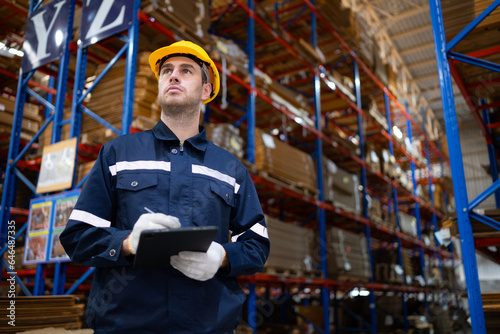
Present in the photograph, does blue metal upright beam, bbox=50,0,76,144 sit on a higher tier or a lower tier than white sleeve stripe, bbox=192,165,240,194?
higher

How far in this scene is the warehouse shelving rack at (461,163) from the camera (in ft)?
10.6

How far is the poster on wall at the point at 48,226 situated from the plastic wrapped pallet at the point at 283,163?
2847 millimetres

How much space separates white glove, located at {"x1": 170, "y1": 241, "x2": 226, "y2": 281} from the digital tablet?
0.10ft

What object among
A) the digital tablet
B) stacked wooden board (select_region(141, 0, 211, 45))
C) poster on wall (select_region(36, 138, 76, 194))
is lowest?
the digital tablet

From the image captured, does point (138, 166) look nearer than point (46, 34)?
Yes

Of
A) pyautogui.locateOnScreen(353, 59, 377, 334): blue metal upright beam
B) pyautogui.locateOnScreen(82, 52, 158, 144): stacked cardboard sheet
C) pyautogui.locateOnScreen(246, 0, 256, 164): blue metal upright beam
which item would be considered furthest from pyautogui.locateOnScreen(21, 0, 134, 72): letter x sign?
pyautogui.locateOnScreen(353, 59, 377, 334): blue metal upright beam

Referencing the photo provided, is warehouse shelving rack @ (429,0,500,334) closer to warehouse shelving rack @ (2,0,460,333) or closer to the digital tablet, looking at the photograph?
the digital tablet

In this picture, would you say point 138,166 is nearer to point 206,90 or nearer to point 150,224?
point 150,224

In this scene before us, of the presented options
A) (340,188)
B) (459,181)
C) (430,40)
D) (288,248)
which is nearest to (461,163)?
(459,181)

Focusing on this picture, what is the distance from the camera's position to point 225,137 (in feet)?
19.6

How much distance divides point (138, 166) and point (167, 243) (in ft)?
1.57

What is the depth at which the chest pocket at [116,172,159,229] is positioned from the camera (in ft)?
5.74

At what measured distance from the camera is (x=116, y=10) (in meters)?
4.69

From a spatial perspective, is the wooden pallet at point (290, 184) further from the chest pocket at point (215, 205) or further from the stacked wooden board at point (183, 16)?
the chest pocket at point (215, 205)
